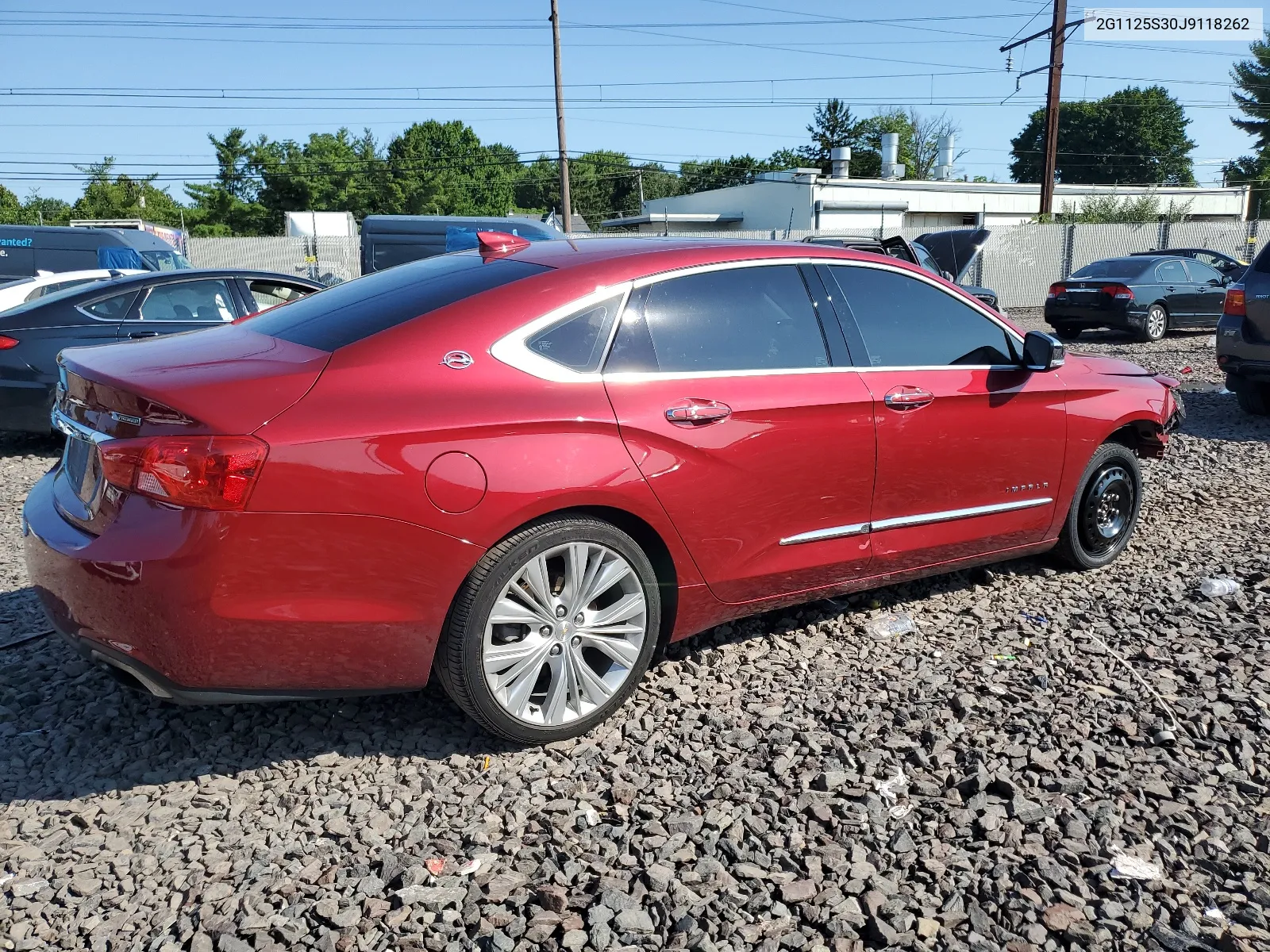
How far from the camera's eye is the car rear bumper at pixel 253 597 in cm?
271

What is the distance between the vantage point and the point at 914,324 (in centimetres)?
421

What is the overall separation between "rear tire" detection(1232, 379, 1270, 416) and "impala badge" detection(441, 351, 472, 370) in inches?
355

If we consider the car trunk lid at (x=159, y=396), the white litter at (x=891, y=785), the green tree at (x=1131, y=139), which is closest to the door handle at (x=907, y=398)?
the white litter at (x=891, y=785)

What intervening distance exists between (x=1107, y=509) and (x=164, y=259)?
18206 millimetres

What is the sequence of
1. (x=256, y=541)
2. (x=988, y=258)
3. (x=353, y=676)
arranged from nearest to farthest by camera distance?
(x=256, y=541) < (x=353, y=676) < (x=988, y=258)

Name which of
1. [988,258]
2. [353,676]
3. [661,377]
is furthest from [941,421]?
[988,258]

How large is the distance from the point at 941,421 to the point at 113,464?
304 cm

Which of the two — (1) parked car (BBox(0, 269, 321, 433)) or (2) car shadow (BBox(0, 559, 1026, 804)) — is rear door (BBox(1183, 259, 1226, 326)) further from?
(2) car shadow (BBox(0, 559, 1026, 804))

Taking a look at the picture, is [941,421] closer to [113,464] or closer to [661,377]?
[661,377]

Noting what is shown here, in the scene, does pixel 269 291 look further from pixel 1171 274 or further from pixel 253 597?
pixel 1171 274

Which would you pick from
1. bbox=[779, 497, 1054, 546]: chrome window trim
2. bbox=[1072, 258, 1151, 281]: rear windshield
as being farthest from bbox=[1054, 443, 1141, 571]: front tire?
bbox=[1072, 258, 1151, 281]: rear windshield

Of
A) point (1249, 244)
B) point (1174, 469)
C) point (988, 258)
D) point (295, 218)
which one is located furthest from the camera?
point (295, 218)

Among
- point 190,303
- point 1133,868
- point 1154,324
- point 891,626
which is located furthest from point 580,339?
point 1154,324

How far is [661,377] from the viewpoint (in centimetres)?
340
